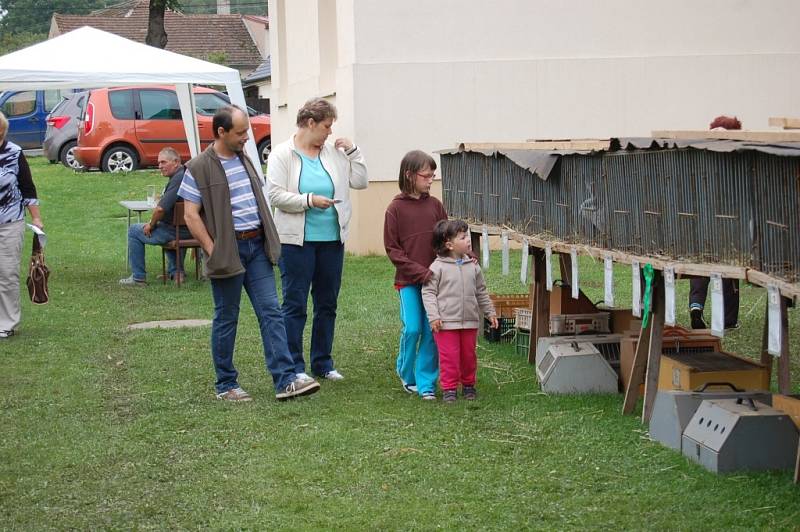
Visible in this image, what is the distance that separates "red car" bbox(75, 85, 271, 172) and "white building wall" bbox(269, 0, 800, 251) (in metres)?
9.63

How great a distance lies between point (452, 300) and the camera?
791 centimetres

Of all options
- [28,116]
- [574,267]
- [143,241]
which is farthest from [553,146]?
[28,116]

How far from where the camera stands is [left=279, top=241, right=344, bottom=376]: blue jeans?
27.6 feet

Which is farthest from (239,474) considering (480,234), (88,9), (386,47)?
(88,9)

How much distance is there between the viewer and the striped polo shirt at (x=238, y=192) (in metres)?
7.94

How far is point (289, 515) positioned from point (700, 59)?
11997mm

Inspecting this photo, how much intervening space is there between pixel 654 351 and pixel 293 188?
2.62m

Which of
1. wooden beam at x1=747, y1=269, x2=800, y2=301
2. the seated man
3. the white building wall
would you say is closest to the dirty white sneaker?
wooden beam at x1=747, y1=269, x2=800, y2=301

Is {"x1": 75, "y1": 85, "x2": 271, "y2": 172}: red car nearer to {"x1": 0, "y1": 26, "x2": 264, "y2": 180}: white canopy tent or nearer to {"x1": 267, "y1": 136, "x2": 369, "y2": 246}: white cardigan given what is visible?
{"x1": 0, "y1": 26, "x2": 264, "y2": 180}: white canopy tent

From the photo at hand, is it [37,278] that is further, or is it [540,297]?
[37,278]

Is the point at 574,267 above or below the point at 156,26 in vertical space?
below

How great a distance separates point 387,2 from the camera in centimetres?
1571

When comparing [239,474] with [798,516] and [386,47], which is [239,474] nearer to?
[798,516]

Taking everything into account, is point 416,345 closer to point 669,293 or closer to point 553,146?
point 553,146
